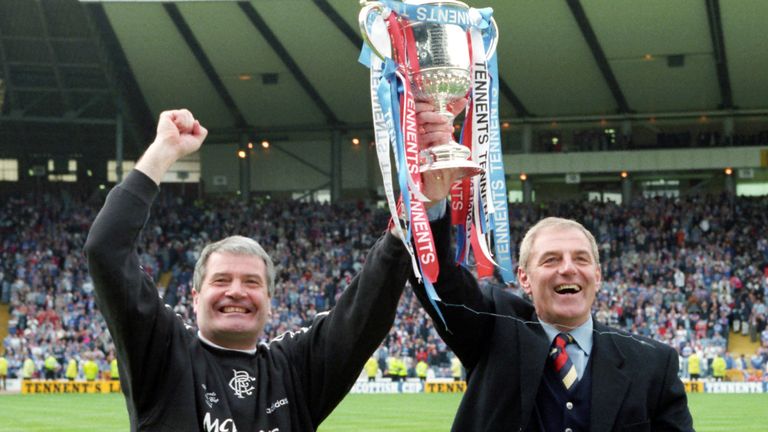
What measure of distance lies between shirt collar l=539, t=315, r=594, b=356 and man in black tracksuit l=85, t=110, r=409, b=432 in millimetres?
610

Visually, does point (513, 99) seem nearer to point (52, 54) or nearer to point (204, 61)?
point (204, 61)

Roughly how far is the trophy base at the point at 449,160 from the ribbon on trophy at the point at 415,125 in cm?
4

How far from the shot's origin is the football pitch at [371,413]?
18.4m

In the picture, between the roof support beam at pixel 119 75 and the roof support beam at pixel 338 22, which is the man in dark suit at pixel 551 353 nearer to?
the roof support beam at pixel 338 22

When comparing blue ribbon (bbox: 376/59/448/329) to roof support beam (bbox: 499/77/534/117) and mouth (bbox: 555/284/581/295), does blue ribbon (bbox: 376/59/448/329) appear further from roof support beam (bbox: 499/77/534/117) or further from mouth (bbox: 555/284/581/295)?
roof support beam (bbox: 499/77/534/117)

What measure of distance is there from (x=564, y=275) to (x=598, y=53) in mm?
33660

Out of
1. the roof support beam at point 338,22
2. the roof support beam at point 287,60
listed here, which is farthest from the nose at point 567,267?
the roof support beam at point 287,60

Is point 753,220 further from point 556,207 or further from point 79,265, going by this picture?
point 79,265

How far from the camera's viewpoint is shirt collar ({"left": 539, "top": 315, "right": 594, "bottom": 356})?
173 inches

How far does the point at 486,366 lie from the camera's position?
14.5 ft

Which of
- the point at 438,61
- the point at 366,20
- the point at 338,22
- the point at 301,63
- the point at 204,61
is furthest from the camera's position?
the point at 204,61

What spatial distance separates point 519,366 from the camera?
14.1 ft

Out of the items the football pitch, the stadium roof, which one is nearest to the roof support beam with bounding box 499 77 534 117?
the stadium roof

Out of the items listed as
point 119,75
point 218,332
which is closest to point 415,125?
point 218,332
